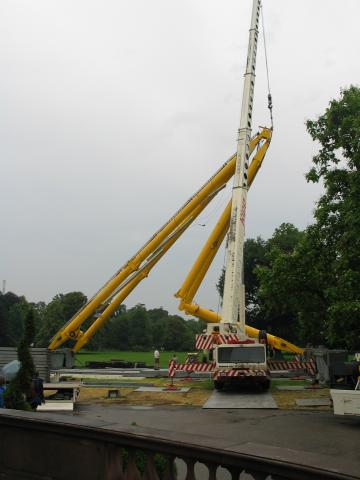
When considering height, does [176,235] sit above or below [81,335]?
above

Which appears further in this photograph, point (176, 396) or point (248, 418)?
point (176, 396)

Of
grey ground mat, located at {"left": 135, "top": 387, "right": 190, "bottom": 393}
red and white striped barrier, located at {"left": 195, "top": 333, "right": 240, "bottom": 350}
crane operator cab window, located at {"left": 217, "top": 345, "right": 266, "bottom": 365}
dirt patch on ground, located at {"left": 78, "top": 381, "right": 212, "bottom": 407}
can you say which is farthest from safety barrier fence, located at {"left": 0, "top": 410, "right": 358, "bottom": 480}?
grey ground mat, located at {"left": 135, "top": 387, "right": 190, "bottom": 393}

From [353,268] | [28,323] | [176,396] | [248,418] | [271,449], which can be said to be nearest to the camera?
[271,449]

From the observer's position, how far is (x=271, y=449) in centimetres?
377

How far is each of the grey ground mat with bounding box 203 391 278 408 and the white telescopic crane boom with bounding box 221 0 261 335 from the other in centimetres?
257

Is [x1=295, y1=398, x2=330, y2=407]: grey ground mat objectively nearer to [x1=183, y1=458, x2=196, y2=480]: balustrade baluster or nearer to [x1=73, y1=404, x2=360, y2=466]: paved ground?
[x1=73, y1=404, x2=360, y2=466]: paved ground

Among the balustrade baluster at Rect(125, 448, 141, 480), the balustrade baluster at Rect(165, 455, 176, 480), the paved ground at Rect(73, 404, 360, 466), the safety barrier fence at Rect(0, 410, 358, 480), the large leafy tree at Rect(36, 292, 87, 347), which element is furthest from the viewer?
the large leafy tree at Rect(36, 292, 87, 347)

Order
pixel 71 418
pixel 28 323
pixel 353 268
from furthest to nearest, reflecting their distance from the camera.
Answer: pixel 353 268 → pixel 28 323 → pixel 71 418

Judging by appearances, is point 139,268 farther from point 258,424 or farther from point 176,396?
point 258,424

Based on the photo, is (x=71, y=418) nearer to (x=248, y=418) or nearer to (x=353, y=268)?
(x=248, y=418)

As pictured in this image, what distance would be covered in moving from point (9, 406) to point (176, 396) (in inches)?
481

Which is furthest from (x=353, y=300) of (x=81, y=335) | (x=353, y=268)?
(x=81, y=335)

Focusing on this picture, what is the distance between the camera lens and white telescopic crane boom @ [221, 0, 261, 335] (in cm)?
2033

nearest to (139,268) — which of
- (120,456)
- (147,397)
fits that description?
(147,397)
